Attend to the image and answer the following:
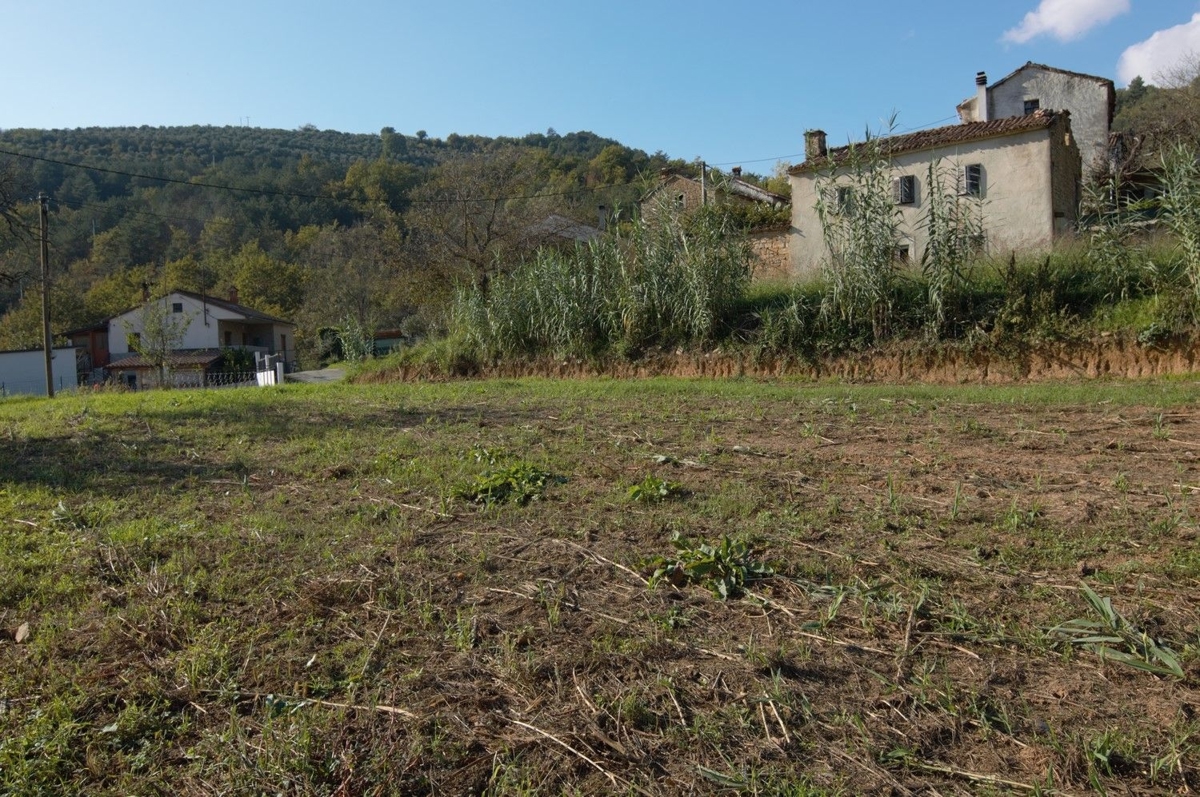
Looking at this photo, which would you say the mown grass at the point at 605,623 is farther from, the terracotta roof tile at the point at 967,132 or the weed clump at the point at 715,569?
the terracotta roof tile at the point at 967,132

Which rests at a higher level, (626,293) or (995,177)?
(995,177)

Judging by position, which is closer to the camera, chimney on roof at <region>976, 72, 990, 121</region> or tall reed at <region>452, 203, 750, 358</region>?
tall reed at <region>452, 203, 750, 358</region>

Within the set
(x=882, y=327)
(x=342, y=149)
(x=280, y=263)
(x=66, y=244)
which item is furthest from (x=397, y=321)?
(x=882, y=327)

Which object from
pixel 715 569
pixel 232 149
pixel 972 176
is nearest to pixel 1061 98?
pixel 972 176

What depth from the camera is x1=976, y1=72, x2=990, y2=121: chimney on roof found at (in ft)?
134

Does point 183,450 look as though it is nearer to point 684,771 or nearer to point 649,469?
point 649,469

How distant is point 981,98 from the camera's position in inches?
1631

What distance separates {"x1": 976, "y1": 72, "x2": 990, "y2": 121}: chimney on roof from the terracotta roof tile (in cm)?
1485

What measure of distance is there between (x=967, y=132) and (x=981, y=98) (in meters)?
17.0

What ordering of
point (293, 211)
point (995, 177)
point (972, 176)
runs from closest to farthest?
point (995, 177), point (972, 176), point (293, 211)

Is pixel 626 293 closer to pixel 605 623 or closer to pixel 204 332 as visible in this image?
pixel 605 623

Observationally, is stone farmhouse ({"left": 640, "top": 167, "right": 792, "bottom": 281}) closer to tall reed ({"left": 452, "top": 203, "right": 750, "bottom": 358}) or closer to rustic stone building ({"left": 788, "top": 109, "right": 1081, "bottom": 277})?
tall reed ({"left": 452, "top": 203, "right": 750, "bottom": 358})

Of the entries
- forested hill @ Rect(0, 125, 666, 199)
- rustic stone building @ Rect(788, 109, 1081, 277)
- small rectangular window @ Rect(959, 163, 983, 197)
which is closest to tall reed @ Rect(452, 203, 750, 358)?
rustic stone building @ Rect(788, 109, 1081, 277)

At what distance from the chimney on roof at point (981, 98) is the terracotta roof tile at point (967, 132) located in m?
14.8
